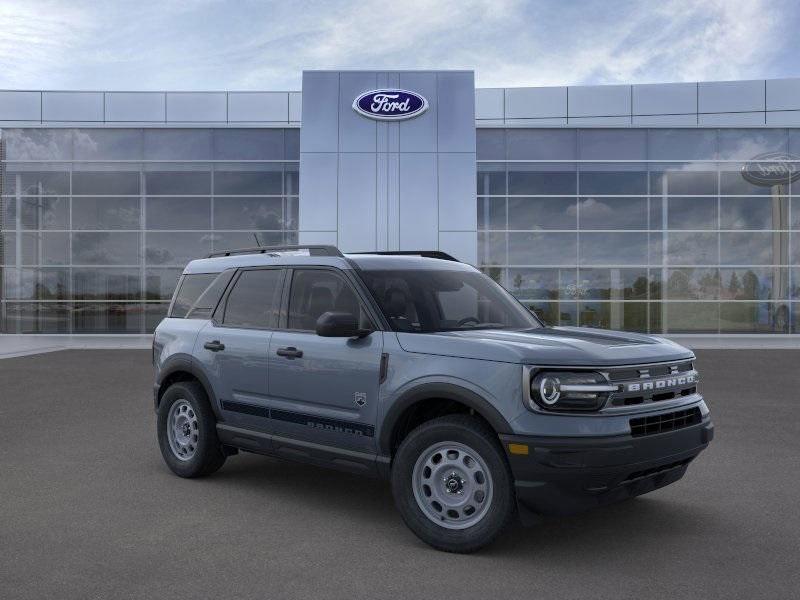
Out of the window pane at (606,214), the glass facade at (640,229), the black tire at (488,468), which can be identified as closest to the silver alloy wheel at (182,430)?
the black tire at (488,468)

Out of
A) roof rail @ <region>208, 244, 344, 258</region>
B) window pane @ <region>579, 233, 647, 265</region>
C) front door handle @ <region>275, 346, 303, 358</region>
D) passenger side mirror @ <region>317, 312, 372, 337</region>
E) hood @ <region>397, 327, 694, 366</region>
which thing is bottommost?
front door handle @ <region>275, 346, 303, 358</region>

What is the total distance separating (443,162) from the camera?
87.1 ft

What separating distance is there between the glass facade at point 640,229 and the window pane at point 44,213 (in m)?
15.5

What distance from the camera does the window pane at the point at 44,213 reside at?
2948 cm

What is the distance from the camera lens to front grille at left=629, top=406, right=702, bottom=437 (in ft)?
15.1

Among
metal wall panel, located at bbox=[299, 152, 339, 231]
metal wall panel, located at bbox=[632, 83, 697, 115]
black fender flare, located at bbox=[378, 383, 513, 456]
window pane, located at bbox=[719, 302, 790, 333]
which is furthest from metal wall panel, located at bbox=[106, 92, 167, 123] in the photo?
black fender flare, located at bbox=[378, 383, 513, 456]

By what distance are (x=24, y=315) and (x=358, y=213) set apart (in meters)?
13.3

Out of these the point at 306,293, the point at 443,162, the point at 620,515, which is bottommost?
the point at 620,515

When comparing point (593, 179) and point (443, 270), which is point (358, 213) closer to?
point (593, 179)

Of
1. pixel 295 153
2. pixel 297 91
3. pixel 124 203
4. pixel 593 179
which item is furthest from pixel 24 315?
pixel 593 179

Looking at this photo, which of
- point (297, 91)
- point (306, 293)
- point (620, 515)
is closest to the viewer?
point (620, 515)

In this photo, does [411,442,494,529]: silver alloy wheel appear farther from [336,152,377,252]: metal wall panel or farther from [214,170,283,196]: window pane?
[214,170,283,196]: window pane

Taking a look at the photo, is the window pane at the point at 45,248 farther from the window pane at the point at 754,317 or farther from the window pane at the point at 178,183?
the window pane at the point at 754,317

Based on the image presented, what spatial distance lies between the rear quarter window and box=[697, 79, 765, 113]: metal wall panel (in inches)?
1243
